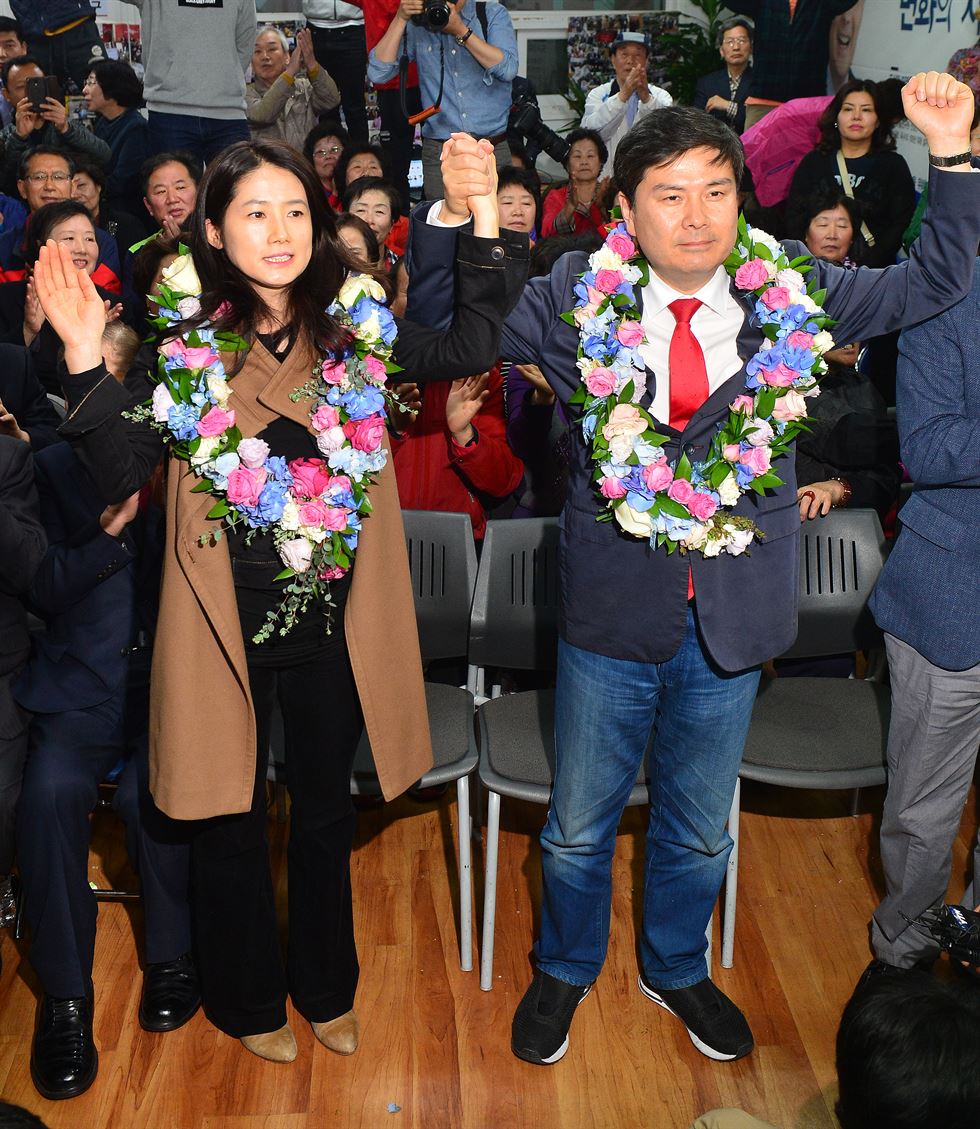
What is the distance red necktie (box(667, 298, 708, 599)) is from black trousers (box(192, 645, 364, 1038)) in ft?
2.55

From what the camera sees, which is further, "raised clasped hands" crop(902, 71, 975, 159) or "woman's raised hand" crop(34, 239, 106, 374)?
"raised clasped hands" crop(902, 71, 975, 159)

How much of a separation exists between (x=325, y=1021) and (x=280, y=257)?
1.57 m

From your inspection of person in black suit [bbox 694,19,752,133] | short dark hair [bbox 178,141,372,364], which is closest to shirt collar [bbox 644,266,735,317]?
short dark hair [bbox 178,141,372,364]

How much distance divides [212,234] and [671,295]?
817mm

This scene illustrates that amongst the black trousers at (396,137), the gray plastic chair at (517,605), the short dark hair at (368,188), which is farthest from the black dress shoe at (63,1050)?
the black trousers at (396,137)

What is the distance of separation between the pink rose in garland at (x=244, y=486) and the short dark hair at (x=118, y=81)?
4599mm

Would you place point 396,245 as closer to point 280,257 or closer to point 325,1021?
point 280,257

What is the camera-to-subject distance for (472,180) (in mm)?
2072

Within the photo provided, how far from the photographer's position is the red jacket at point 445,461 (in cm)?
333

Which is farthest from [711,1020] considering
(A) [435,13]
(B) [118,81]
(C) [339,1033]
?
(B) [118,81]

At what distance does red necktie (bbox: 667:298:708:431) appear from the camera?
7.40ft

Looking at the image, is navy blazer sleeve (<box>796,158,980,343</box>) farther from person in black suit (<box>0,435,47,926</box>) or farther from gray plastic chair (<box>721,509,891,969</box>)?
person in black suit (<box>0,435,47,926</box>)

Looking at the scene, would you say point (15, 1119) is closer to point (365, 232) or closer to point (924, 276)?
point (924, 276)

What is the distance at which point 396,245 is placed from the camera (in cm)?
473
